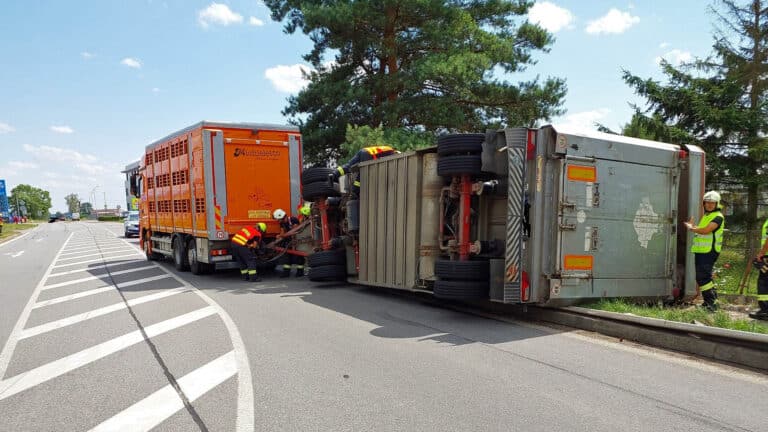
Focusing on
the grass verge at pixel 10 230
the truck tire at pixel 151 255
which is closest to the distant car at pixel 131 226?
the grass verge at pixel 10 230

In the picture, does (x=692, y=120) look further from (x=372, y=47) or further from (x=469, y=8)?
(x=372, y=47)

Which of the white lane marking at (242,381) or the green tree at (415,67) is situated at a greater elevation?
the green tree at (415,67)

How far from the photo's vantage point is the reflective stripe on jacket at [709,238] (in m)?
6.93

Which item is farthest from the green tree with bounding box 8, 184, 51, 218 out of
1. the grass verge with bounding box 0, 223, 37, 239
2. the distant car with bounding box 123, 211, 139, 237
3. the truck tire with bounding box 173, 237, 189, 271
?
the truck tire with bounding box 173, 237, 189, 271

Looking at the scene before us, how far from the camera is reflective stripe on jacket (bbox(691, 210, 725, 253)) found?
693cm

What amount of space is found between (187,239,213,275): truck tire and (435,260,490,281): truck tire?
7.46 metres

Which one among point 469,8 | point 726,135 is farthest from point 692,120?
point 469,8

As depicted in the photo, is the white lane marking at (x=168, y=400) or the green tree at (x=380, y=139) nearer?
the white lane marking at (x=168, y=400)

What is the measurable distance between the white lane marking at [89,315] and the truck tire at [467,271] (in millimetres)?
5099

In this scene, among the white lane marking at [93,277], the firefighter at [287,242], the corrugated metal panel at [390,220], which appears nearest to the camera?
the corrugated metal panel at [390,220]

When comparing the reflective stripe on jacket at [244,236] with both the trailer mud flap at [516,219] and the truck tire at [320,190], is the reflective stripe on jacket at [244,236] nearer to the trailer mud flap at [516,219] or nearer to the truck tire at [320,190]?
the truck tire at [320,190]

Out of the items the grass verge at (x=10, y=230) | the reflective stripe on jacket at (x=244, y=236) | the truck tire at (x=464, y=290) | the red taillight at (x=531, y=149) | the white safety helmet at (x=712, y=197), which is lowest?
the grass verge at (x=10, y=230)

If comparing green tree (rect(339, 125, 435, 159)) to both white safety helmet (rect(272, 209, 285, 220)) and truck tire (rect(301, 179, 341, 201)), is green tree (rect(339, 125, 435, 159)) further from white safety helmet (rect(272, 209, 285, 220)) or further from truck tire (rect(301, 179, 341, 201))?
truck tire (rect(301, 179, 341, 201))

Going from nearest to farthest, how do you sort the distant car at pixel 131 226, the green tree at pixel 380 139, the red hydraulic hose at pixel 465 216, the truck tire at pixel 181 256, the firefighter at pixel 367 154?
the red hydraulic hose at pixel 465 216 → the firefighter at pixel 367 154 → the truck tire at pixel 181 256 → the green tree at pixel 380 139 → the distant car at pixel 131 226
